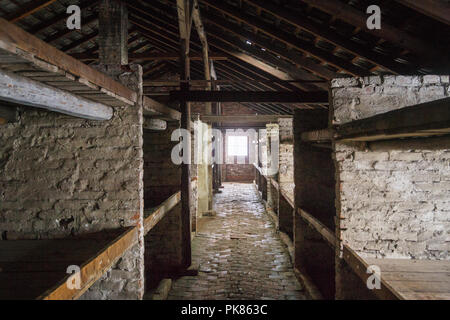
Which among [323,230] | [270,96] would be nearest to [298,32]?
[270,96]

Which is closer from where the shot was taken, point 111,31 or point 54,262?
point 54,262

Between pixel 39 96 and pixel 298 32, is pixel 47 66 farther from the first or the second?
pixel 298 32

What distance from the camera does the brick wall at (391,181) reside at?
286cm

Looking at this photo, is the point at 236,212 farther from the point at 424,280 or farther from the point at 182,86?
the point at 424,280

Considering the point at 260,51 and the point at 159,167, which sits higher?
the point at 260,51

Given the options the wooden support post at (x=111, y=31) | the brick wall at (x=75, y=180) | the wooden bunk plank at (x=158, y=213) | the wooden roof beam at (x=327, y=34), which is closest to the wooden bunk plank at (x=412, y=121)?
the brick wall at (x=75, y=180)

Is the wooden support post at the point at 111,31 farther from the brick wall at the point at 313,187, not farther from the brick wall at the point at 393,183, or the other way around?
the brick wall at the point at 393,183

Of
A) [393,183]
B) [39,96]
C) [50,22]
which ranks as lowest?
[393,183]

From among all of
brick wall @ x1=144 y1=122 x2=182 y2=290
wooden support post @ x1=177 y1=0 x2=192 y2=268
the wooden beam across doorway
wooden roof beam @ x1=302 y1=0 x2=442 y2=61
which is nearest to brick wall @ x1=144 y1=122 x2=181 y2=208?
brick wall @ x1=144 y1=122 x2=182 y2=290

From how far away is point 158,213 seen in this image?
158 inches

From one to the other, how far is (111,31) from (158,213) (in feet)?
10.3

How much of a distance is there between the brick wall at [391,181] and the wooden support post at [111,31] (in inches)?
138

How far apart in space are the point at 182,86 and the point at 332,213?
3478mm
